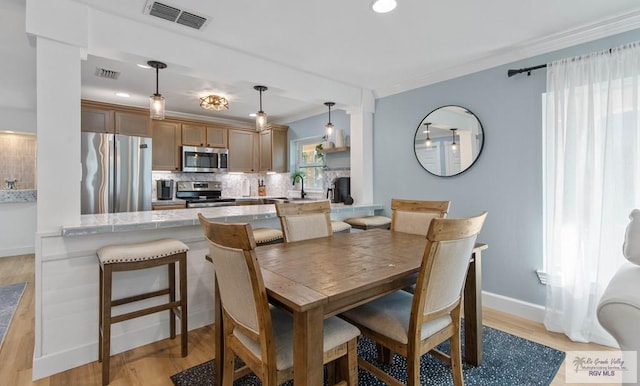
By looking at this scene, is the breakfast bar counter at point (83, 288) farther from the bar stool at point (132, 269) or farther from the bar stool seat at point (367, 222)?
the bar stool seat at point (367, 222)

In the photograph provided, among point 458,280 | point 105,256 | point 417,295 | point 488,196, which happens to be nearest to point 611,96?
point 488,196

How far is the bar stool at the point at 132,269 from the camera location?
1.82 meters

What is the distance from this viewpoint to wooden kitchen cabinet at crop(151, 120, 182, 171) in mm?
4645

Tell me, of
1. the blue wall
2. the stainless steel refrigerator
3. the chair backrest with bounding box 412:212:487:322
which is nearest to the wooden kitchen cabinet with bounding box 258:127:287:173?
the stainless steel refrigerator

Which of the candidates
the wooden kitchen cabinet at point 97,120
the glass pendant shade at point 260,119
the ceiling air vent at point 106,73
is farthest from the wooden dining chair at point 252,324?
the wooden kitchen cabinet at point 97,120

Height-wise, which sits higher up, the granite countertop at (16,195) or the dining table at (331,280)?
the granite countertop at (16,195)

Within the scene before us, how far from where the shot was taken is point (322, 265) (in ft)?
5.12

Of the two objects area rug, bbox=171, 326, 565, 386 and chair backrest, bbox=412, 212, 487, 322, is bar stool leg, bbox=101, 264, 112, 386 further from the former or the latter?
chair backrest, bbox=412, 212, 487, 322

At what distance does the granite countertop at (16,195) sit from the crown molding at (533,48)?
586cm

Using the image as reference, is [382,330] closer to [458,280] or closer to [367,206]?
[458,280]

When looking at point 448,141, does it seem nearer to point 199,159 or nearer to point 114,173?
point 199,159

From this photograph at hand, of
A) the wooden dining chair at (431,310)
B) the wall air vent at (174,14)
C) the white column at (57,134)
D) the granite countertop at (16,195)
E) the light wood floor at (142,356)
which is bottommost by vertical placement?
the light wood floor at (142,356)

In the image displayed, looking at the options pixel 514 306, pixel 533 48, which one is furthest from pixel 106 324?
pixel 533 48

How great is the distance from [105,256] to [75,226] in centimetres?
31
